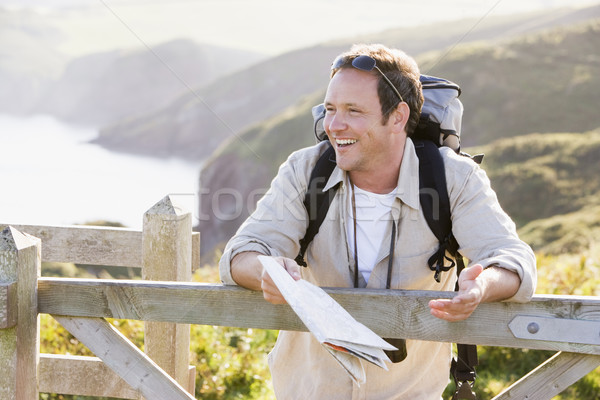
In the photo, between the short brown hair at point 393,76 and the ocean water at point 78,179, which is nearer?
the short brown hair at point 393,76

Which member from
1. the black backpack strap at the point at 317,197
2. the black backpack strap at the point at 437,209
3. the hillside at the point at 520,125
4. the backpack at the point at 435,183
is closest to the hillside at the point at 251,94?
the hillside at the point at 520,125

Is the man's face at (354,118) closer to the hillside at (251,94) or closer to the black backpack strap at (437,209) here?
the black backpack strap at (437,209)

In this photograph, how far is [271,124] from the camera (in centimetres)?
9062

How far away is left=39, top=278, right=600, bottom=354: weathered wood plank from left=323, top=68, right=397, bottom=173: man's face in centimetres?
82

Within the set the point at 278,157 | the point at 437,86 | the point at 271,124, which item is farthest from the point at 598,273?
the point at 271,124

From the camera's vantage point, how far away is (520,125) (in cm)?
6206

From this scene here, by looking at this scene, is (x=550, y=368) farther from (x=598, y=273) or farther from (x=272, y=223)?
(x=598, y=273)

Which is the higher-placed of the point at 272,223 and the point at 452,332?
the point at 272,223

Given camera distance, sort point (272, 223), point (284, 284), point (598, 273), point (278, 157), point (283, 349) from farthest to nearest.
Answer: point (278, 157), point (598, 273), point (283, 349), point (272, 223), point (284, 284)

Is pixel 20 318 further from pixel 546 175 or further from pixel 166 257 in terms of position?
pixel 546 175

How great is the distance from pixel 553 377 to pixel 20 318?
2.35 metres

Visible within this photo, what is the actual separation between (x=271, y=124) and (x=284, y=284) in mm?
88845

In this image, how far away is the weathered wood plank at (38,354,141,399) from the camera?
14.6ft

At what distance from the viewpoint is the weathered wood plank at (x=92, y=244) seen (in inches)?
176
